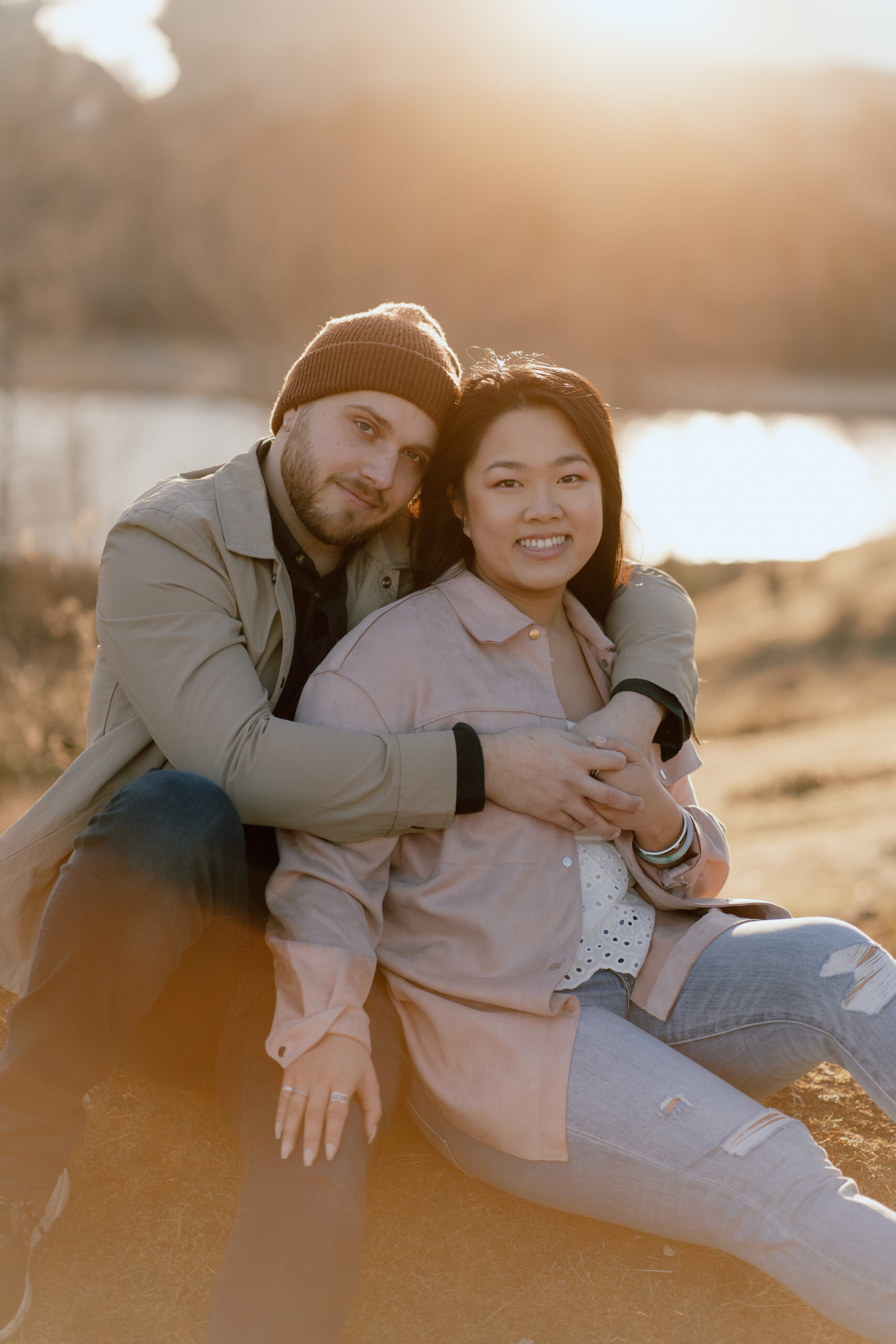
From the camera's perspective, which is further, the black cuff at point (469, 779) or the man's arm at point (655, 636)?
the man's arm at point (655, 636)

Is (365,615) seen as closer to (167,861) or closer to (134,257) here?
(167,861)

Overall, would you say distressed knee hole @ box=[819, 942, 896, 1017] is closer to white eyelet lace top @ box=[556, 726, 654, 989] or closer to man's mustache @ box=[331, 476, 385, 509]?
white eyelet lace top @ box=[556, 726, 654, 989]

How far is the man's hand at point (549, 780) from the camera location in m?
2.05

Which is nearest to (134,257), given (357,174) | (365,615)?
(357,174)

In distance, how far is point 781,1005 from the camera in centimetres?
204

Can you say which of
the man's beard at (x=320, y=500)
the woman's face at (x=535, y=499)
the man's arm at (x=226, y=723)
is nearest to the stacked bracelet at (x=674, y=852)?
the man's arm at (x=226, y=723)

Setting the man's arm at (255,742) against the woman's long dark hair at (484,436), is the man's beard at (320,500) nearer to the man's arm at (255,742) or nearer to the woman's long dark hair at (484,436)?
the woman's long dark hair at (484,436)

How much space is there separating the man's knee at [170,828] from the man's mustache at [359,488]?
0.73m

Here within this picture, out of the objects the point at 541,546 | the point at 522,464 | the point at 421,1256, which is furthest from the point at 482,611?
the point at 421,1256

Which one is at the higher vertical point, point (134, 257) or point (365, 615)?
point (134, 257)

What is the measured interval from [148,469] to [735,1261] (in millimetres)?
11037

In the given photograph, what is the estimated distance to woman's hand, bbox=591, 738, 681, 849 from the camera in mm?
2117

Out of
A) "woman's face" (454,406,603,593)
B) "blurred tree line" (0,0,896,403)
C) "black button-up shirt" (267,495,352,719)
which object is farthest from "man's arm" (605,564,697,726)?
"blurred tree line" (0,0,896,403)

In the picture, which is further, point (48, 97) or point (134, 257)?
point (134, 257)
